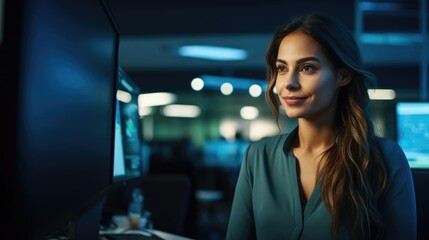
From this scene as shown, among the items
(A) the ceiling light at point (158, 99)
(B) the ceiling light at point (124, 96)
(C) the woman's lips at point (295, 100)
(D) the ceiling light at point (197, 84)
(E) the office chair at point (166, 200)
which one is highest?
(D) the ceiling light at point (197, 84)

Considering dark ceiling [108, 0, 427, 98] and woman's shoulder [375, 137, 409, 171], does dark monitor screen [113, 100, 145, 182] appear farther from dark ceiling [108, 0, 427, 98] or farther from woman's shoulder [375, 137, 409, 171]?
dark ceiling [108, 0, 427, 98]

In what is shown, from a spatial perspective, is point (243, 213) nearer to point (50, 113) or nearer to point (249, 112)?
point (50, 113)

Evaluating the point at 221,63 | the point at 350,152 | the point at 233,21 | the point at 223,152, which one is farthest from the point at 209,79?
the point at 350,152

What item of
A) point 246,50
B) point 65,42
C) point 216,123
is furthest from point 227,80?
point 65,42

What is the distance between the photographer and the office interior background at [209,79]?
306 centimetres

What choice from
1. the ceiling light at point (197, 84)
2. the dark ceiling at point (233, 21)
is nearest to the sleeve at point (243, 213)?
the dark ceiling at point (233, 21)

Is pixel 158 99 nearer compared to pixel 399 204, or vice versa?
pixel 399 204

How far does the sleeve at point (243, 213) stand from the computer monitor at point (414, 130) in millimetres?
910

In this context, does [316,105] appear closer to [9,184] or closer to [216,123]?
[9,184]

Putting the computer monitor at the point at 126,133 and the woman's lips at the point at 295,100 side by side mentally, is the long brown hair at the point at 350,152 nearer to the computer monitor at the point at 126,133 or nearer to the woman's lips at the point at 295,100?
the woman's lips at the point at 295,100

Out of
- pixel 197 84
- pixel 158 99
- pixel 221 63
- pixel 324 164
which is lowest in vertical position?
pixel 324 164

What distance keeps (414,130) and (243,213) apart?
1023 mm

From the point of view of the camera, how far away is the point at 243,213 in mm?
1568

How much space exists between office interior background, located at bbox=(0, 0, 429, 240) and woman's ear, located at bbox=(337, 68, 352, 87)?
172mm
